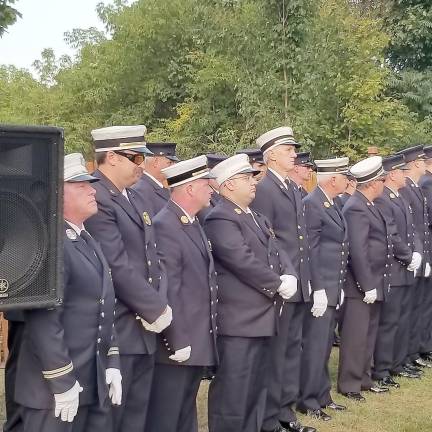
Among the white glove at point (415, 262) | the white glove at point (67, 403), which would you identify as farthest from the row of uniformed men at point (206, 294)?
the white glove at point (415, 262)

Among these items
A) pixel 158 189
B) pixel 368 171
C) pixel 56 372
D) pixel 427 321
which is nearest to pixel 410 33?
pixel 427 321

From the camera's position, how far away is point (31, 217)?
9.50ft

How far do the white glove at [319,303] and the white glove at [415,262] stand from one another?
179 centimetres

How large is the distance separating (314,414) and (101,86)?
20.2m

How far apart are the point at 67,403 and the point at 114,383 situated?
477 millimetres

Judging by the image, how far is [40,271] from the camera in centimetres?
291

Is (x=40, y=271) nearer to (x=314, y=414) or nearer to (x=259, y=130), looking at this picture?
(x=314, y=414)

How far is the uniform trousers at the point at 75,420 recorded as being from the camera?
3.24 meters

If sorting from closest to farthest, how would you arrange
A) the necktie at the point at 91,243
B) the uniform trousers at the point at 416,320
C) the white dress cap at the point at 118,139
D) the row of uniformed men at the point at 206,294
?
1. the row of uniformed men at the point at 206,294
2. the necktie at the point at 91,243
3. the white dress cap at the point at 118,139
4. the uniform trousers at the point at 416,320

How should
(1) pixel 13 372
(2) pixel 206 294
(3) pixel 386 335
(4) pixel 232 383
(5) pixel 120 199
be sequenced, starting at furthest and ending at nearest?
(3) pixel 386 335 → (4) pixel 232 383 → (2) pixel 206 294 → (5) pixel 120 199 → (1) pixel 13 372

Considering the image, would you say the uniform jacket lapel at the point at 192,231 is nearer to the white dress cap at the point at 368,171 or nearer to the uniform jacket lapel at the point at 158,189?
the uniform jacket lapel at the point at 158,189

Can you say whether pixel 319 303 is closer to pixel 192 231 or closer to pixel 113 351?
pixel 192 231

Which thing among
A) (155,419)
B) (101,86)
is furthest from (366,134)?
(155,419)

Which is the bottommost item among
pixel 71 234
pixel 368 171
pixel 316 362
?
pixel 316 362
